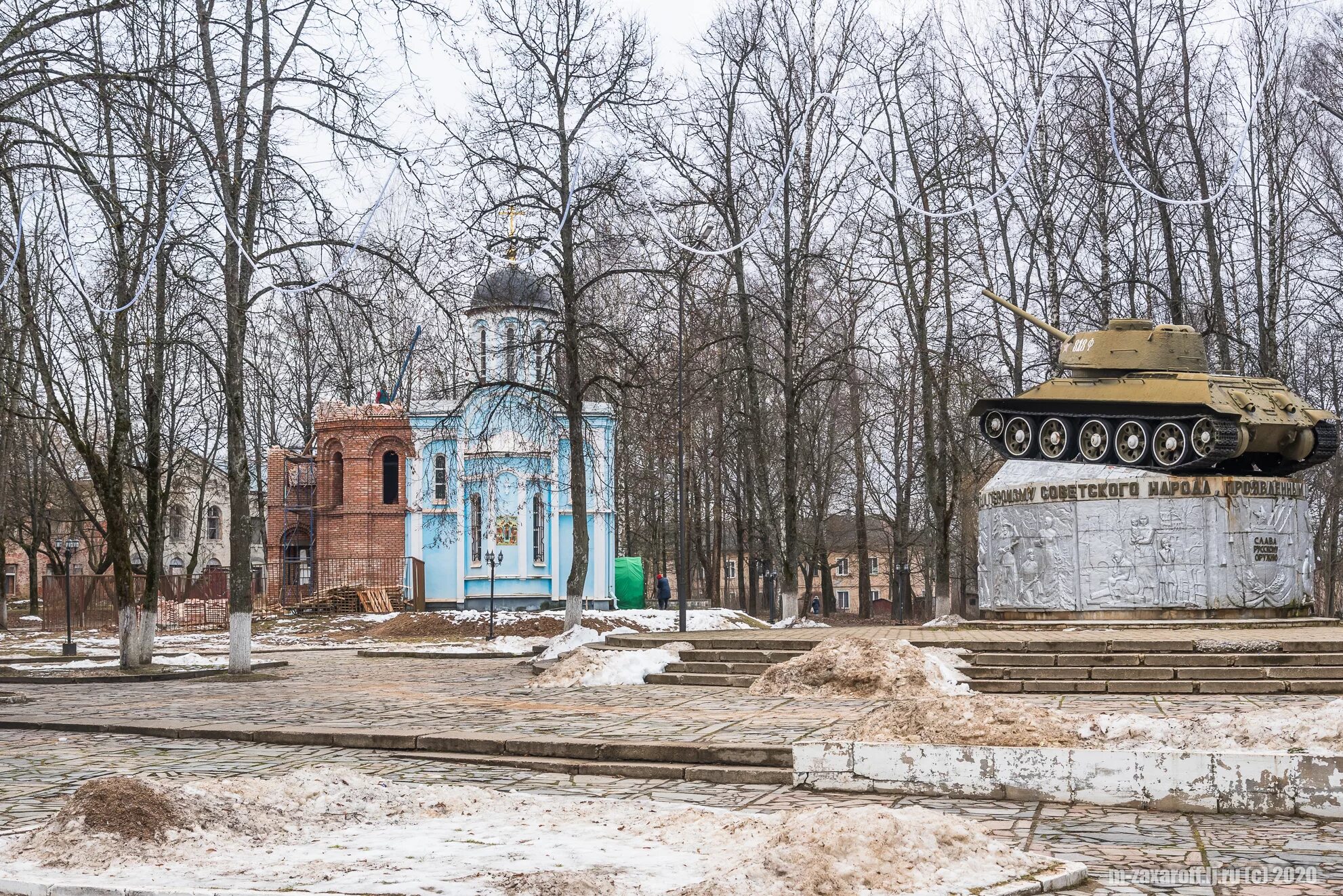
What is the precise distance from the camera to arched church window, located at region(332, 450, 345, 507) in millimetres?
44188

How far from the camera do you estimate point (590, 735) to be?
1173 centimetres

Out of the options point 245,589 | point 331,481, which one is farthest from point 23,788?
point 331,481

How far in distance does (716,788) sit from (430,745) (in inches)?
119

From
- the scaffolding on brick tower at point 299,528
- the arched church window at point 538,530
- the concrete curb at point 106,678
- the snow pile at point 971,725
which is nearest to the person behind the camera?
Result: the snow pile at point 971,725

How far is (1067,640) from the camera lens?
58.5ft

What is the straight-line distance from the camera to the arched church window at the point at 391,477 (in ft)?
145

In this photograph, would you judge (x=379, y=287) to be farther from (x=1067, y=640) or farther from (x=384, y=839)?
(x=384, y=839)

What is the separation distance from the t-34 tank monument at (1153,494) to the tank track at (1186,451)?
0.03m

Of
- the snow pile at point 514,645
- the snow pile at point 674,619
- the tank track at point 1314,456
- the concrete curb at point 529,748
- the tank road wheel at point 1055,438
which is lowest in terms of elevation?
the snow pile at point 514,645

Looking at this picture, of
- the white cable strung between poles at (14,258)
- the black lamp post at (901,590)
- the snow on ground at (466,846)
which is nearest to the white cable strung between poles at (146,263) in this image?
the white cable strung between poles at (14,258)

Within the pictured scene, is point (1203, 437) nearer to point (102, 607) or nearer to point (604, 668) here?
point (604, 668)

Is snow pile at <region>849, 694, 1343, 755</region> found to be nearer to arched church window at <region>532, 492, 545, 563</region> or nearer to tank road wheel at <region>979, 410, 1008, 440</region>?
tank road wheel at <region>979, 410, 1008, 440</region>

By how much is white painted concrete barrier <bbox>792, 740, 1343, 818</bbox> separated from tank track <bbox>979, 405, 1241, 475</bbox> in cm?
1447

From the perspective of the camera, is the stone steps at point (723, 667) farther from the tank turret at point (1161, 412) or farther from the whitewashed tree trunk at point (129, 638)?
the whitewashed tree trunk at point (129, 638)
